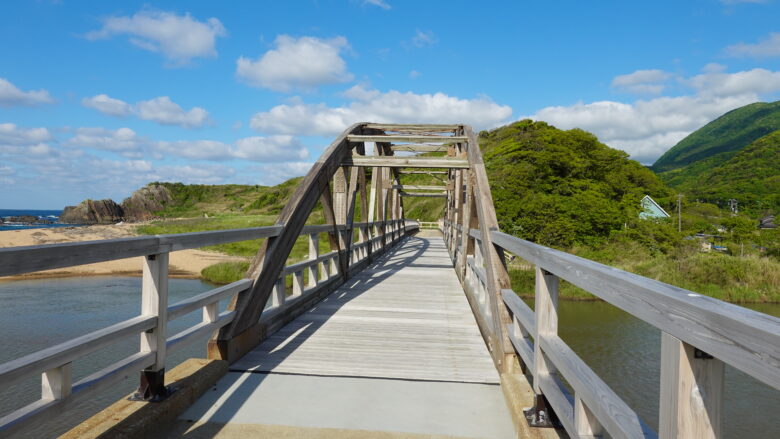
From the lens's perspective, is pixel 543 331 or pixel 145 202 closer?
pixel 543 331

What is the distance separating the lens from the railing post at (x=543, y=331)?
237cm

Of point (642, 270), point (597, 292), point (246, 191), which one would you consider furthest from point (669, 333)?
point (246, 191)

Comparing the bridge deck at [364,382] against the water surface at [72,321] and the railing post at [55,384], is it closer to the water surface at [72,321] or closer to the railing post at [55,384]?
the railing post at [55,384]

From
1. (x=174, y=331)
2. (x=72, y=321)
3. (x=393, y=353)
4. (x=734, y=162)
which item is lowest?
(x=72, y=321)

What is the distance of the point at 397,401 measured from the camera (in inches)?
118

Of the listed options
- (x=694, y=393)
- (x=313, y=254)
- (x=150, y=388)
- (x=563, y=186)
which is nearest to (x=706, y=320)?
(x=694, y=393)

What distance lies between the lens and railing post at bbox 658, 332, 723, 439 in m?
1.08

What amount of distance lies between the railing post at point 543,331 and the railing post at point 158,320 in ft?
6.53

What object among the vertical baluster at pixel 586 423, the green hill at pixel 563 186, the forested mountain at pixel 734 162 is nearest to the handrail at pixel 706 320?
the vertical baluster at pixel 586 423

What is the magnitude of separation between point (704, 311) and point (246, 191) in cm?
10393

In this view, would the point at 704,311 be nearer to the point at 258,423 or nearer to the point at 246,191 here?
the point at 258,423

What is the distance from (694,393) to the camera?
1.11m

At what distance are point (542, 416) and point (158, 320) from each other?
2.10 m

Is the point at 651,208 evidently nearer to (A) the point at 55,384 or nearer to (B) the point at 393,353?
(B) the point at 393,353
